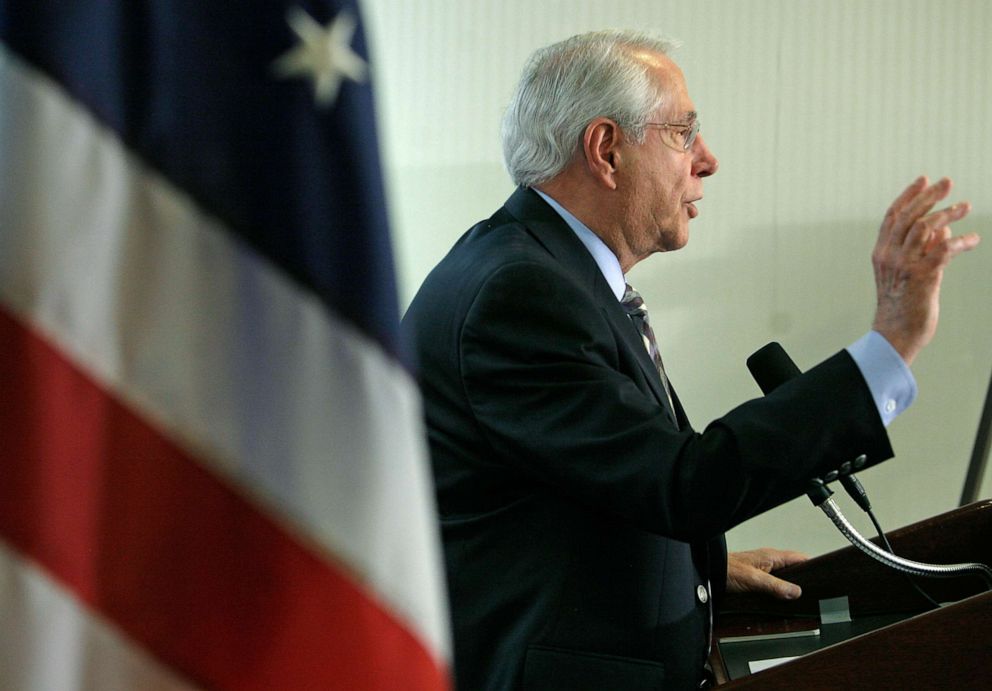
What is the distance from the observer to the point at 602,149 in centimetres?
168

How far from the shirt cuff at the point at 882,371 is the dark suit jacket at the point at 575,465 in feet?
0.04

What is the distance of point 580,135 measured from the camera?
1675mm

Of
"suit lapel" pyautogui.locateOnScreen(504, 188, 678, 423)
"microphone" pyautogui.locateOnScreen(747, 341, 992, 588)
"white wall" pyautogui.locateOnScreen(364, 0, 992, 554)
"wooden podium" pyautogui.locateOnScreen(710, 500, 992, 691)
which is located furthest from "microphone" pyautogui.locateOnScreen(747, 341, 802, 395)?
"white wall" pyautogui.locateOnScreen(364, 0, 992, 554)

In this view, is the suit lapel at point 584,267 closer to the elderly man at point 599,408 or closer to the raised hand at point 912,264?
the elderly man at point 599,408

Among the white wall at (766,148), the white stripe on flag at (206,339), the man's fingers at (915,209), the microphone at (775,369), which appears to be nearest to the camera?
the white stripe on flag at (206,339)

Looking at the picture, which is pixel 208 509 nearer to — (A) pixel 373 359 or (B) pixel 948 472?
(A) pixel 373 359

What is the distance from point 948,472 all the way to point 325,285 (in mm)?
2676

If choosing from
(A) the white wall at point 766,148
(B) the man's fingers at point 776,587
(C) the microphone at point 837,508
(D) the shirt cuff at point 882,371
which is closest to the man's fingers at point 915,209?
(D) the shirt cuff at point 882,371

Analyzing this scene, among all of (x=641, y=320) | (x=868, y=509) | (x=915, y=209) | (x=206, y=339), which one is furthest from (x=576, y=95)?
(x=206, y=339)

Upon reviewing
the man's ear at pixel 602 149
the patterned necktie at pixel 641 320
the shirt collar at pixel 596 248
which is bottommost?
the patterned necktie at pixel 641 320

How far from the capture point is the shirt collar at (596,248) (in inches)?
65.9

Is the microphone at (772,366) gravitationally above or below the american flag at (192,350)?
above

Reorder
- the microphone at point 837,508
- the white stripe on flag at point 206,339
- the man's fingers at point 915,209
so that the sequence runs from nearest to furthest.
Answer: the white stripe on flag at point 206,339, the man's fingers at point 915,209, the microphone at point 837,508

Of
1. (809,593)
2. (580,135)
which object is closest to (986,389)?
(809,593)
